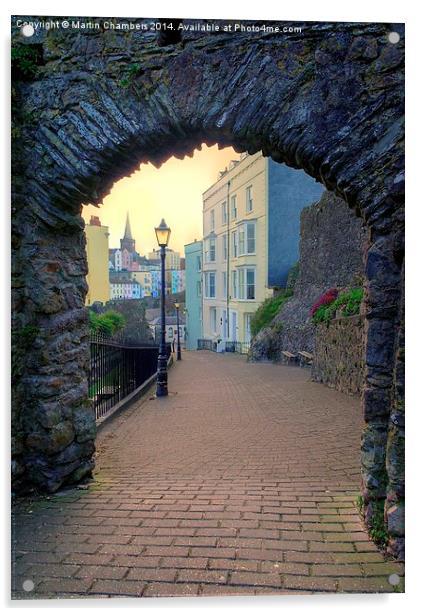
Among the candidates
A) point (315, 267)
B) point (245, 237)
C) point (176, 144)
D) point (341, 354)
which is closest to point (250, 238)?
point (245, 237)

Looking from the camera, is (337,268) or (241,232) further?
(241,232)

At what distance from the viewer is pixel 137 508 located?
3.28m

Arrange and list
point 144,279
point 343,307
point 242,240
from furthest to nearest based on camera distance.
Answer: point 144,279 < point 242,240 < point 343,307

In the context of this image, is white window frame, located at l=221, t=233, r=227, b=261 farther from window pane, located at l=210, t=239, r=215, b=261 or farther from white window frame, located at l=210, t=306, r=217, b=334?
white window frame, located at l=210, t=306, r=217, b=334

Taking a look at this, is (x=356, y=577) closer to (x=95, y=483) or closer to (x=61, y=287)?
(x=95, y=483)

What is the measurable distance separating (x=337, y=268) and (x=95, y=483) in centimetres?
1442

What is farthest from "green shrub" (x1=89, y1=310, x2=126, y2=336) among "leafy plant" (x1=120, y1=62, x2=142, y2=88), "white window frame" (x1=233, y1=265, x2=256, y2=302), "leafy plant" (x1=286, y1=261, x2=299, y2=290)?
"white window frame" (x1=233, y1=265, x2=256, y2=302)

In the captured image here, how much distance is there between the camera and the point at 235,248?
2689cm

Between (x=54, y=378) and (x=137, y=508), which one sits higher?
(x=54, y=378)

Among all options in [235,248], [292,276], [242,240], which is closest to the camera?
[292,276]

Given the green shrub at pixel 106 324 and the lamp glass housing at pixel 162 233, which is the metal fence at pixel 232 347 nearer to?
the green shrub at pixel 106 324

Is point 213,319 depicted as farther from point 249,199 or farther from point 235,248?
point 249,199

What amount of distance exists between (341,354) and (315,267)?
9.06 m

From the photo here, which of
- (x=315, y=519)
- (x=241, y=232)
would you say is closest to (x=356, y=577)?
(x=315, y=519)
